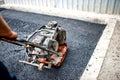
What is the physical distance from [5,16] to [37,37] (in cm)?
247


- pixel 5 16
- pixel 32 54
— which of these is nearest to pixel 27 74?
pixel 32 54

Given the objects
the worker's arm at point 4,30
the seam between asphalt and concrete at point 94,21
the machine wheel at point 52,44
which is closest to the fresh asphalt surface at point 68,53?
the seam between asphalt and concrete at point 94,21

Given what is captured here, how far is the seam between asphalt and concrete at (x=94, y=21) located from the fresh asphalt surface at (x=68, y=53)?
127 mm

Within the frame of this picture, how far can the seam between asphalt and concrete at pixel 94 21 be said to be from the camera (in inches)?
89.9

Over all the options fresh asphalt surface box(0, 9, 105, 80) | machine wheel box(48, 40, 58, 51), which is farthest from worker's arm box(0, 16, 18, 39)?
fresh asphalt surface box(0, 9, 105, 80)

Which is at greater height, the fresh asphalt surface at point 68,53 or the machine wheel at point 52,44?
the machine wheel at point 52,44

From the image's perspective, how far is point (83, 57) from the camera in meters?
→ 2.77

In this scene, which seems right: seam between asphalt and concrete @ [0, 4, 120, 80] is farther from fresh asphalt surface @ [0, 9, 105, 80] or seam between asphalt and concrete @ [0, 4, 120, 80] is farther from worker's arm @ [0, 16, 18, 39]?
worker's arm @ [0, 16, 18, 39]

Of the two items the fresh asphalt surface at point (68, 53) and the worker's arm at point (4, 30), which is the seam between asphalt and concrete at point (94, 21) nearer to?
the fresh asphalt surface at point (68, 53)

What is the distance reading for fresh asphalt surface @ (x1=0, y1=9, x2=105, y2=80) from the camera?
8.18 feet

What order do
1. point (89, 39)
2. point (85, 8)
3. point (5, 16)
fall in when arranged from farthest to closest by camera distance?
1. point (5, 16)
2. point (85, 8)
3. point (89, 39)

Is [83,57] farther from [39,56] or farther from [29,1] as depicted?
[29,1]

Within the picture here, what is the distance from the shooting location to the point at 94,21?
154 inches

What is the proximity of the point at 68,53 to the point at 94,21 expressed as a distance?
1396 millimetres
